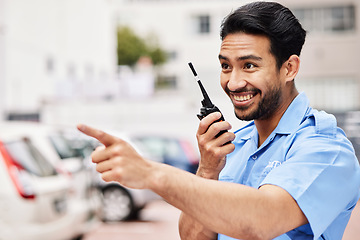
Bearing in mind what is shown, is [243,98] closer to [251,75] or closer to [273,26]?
[251,75]

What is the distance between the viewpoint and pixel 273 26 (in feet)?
5.69

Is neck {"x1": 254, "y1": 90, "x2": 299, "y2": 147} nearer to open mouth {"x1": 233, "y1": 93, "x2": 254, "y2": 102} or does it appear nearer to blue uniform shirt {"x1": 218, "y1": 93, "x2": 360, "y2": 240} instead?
blue uniform shirt {"x1": 218, "y1": 93, "x2": 360, "y2": 240}

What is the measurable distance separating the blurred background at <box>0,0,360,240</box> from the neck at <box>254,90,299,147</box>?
2272 mm

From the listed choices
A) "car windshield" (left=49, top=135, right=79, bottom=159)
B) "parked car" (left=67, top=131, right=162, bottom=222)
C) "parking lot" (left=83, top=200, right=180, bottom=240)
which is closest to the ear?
"car windshield" (left=49, top=135, right=79, bottom=159)

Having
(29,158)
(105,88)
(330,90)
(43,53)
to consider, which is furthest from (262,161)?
(330,90)

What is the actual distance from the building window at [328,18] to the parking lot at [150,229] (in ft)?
59.9

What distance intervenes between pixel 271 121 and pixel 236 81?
0.23 meters

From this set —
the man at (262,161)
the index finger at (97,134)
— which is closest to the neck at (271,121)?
the man at (262,161)

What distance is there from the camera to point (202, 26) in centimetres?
3300

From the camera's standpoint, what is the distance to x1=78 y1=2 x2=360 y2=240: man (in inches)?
53.5

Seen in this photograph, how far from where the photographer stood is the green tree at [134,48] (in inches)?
1497

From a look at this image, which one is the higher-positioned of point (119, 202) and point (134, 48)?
point (134, 48)

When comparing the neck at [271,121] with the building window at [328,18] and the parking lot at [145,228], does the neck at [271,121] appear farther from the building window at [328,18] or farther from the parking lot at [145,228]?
the building window at [328,18]

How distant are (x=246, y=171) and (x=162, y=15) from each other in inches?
1378
